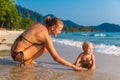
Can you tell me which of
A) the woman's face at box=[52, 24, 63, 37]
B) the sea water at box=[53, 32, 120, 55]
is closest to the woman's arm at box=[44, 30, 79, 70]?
the woman's face at box=[52, 24, 63, 37]

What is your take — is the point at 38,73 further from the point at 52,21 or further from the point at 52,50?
the point at 52,21

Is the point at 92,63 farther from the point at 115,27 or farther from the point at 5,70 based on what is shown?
the point at 115,27

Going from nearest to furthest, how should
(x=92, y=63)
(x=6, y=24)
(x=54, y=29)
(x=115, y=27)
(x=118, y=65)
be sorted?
(x=54, y=29)
(x=92, y=63)
(x=118, y=65)
(x=6, y=24)
(x=115, y=27)

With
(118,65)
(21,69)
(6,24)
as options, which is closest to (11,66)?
(21,69)

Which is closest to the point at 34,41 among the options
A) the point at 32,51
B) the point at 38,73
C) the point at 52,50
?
the point at 32,51

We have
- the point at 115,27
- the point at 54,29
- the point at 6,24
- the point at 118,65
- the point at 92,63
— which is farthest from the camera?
the point at 115,27

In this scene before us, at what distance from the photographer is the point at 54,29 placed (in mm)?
5406

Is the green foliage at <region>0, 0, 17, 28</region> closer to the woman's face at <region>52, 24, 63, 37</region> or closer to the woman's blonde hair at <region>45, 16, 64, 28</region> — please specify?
the woman's blonde hair at <region>45, 16, 64, 28</region>

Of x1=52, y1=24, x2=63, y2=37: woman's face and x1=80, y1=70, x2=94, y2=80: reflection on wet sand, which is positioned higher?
x1=52, y1=24, x2=63, y2=37: woman's face

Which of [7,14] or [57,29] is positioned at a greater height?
[7,14]

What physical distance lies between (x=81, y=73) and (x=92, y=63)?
Answer: 0.54m

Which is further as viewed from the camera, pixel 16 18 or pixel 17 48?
pixel 16 18

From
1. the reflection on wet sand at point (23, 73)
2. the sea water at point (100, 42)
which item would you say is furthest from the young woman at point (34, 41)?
the sea water at point (100, 42)

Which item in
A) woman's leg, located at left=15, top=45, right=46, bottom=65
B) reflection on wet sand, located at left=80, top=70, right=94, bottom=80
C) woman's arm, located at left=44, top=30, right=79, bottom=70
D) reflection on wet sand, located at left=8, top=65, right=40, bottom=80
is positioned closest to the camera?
reflection on wet sand, located at left=8, top=65, right=40, bottom=80
